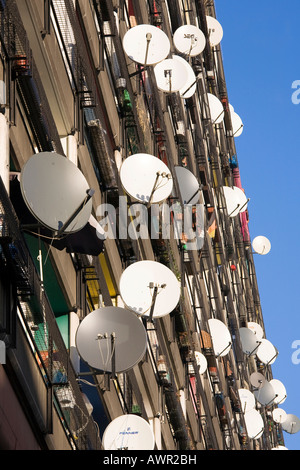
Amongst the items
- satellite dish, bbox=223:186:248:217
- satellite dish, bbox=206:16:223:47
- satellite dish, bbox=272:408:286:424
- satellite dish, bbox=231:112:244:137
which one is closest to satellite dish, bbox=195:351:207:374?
satellite dish, bbox=223:186:248:217

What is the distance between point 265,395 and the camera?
192 ft

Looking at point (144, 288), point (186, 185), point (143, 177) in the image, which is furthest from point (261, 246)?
point (144, 288)

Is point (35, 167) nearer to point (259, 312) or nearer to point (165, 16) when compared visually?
point (165, 16)

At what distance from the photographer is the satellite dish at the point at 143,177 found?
998 inches

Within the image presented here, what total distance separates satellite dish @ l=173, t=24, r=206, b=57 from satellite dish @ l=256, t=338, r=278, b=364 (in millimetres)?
24801

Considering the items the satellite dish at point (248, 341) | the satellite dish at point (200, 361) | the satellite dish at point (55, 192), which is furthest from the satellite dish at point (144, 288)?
the satellite dish at point (248, 341)

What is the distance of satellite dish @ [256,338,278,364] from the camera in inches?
2391

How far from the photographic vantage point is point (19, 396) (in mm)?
15844

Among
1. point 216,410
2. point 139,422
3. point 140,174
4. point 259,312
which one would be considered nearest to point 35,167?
point 139,422

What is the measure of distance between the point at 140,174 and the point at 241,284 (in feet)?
138

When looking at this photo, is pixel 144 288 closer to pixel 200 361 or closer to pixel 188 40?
pixel 200 361

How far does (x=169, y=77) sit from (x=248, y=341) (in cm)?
2625

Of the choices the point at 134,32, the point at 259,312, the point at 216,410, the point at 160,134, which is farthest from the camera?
the point at 259,312

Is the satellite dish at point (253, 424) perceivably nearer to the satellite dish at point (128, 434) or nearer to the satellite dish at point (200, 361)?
the satellite dish at point (200, 361)
